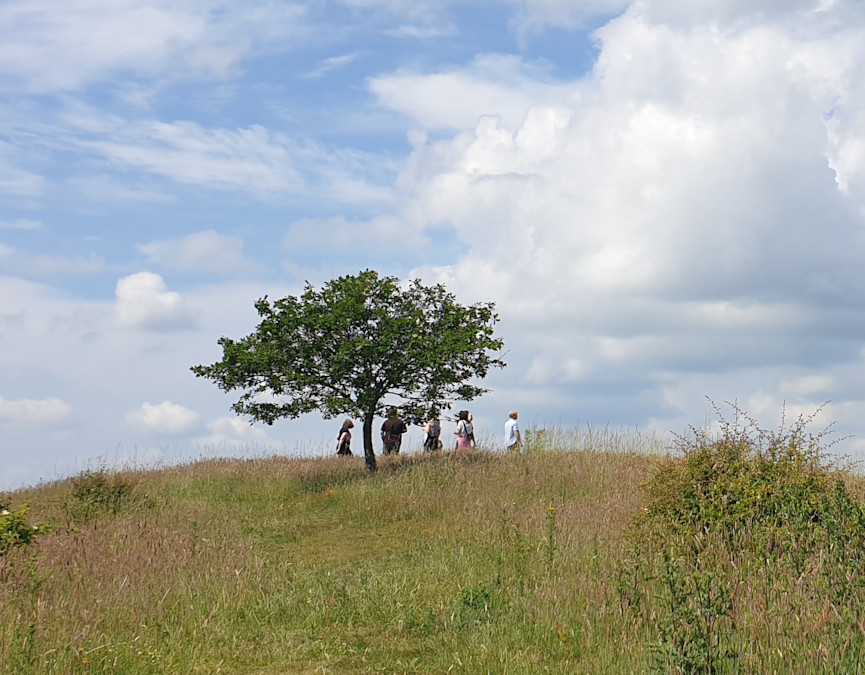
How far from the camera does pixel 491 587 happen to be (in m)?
9.61

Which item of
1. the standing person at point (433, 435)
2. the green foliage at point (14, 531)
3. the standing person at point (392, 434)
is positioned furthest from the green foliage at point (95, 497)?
the standing person at point (433, 435)

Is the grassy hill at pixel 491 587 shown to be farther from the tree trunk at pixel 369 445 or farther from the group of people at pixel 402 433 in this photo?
the group of people at pixel 402 433

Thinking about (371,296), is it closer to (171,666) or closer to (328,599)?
(328,599)

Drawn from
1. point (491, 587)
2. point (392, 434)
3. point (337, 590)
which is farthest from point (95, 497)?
point (392, 434)

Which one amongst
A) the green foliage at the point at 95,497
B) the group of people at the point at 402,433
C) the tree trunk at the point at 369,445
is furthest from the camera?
the group of people at the point at 402,433

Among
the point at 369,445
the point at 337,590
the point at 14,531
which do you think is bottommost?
the point at 337,590

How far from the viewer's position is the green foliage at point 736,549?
645 cm

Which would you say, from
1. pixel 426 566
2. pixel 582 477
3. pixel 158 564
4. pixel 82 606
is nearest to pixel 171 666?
pixel 82 606

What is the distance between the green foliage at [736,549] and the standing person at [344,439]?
16.4 metres

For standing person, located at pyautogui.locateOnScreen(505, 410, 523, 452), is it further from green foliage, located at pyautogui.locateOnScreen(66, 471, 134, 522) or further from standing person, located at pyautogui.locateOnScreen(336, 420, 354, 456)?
green foliage, located at pyautogui.locateOnScreen(66, 471, 134, 522)

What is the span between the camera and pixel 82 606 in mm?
8508

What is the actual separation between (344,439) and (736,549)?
18140 mm

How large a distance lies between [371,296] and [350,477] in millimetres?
4666

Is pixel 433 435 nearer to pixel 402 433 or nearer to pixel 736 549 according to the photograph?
pixel 402 433
